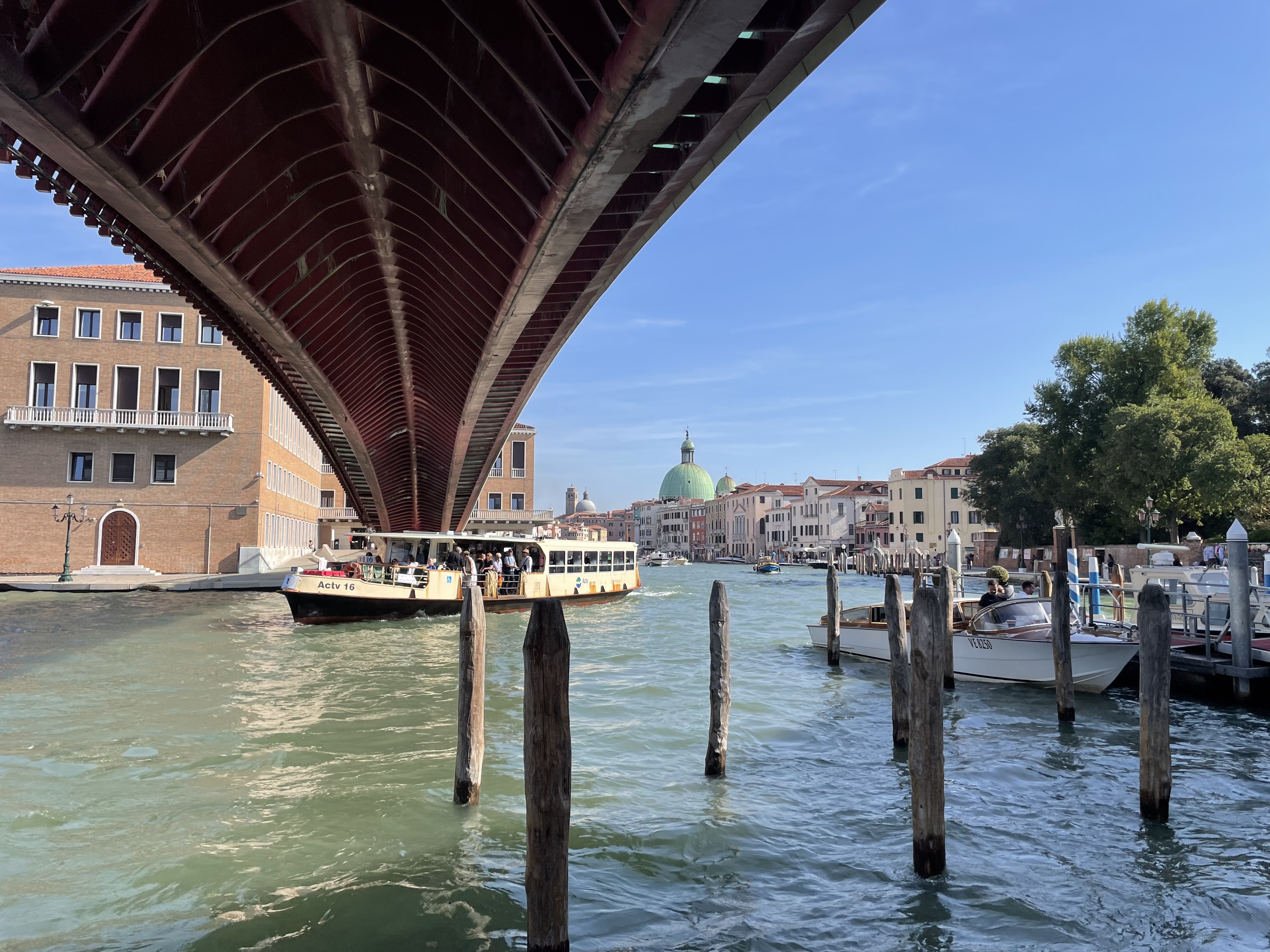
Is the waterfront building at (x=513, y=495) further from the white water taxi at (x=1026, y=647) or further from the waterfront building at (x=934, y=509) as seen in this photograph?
the white water taxi at (x=1026, y=647)

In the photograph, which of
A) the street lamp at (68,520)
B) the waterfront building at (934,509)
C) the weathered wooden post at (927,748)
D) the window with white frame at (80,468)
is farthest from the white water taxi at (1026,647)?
the waterfront building at (934,509)

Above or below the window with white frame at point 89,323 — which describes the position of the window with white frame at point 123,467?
below

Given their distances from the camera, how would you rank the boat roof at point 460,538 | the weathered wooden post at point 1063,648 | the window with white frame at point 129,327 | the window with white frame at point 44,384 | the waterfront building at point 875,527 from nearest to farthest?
the weathered wooden post at point 1063,648, the boat roof at point 460,538, the window with white frame at point 44,384, the window with white frame at point 129,327, the waterfront building at point 875,527

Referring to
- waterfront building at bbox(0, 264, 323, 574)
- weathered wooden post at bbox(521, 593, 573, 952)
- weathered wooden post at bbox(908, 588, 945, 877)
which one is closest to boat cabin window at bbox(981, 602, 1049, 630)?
weathered wooden post at bbox(908, 588, 945, 877)

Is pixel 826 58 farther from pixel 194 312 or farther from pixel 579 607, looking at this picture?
pixel 194 312

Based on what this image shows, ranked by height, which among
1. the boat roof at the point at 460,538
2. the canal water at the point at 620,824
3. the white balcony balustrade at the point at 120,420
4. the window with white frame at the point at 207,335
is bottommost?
the canal water at the point at 620,824

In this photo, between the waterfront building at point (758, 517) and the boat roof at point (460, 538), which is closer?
the boat roof at point (460, 538)

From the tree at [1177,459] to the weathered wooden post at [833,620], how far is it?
2097cm

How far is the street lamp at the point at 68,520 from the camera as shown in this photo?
26.4 m

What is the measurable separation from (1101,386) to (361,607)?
31292mm

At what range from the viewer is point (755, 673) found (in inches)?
502

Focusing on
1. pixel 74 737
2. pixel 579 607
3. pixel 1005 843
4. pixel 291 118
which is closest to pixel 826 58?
pixel 291 118

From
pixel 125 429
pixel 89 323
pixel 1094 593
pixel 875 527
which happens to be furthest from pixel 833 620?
pixel 875 527

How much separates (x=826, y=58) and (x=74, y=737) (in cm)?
850
